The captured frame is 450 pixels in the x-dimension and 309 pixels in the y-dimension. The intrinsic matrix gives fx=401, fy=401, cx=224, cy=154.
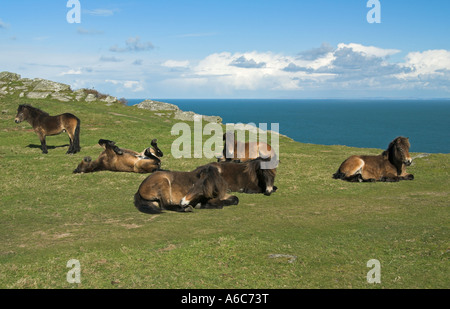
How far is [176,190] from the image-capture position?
37.6 ft

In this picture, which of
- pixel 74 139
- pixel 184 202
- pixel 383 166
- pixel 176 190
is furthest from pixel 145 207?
pixel 74 139

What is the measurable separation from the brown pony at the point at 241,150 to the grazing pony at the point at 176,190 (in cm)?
530

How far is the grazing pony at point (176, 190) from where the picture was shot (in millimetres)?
11344

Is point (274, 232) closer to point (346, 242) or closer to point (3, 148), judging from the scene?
point (346, 242)

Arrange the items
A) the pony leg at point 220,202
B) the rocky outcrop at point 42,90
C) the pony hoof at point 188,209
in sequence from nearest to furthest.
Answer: the pony hoof at point 188,209 < the pony leg at point 220,202 < the rocky outcrop at point 42,90

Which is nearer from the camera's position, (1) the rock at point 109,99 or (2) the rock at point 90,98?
(2) the rock at point 90,98

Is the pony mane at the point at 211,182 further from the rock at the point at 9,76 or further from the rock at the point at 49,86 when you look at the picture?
the rock at the point at 9,76

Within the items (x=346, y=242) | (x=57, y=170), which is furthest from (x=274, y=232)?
(x=57, y=170)

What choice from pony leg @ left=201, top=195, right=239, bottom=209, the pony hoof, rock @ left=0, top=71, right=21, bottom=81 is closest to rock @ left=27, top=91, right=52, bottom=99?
rock @ left=0, top=71, right=21, bottom=81

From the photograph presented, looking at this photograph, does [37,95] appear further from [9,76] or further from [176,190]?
[176,190]

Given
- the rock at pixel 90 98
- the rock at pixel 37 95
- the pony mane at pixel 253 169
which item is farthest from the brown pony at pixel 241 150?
the rock at pixel 37 95
